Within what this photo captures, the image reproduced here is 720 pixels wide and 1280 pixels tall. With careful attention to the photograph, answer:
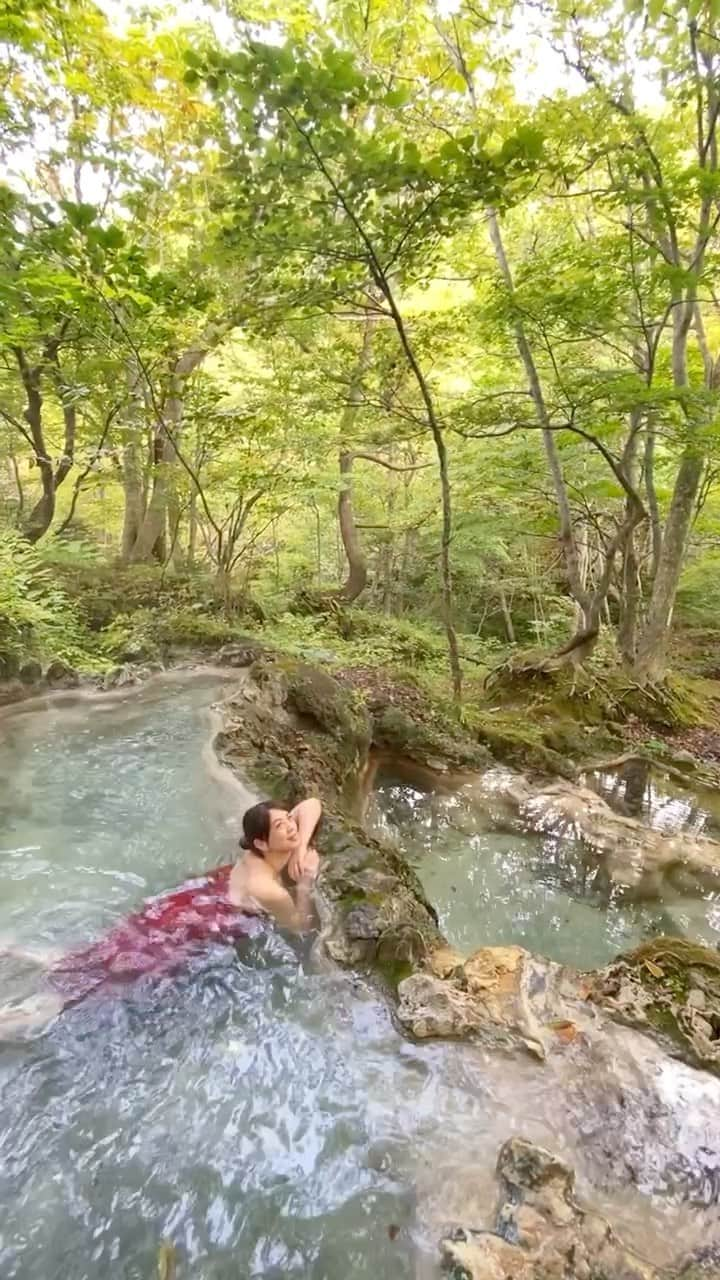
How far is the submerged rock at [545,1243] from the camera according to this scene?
1.71 meters

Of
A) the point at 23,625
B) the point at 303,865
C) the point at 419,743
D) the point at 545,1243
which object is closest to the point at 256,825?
the point at 303,865

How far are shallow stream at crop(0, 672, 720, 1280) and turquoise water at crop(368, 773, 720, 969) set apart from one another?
2.09 metres

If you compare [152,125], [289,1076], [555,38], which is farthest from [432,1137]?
[152,125]

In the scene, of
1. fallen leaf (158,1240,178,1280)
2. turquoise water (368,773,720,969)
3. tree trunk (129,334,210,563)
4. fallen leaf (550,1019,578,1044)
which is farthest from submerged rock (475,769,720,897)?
tree trunk (129,334,210,563)

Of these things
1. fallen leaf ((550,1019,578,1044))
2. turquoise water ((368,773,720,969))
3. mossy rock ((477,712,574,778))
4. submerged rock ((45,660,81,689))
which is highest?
submerged rock ((45,660,81,689))

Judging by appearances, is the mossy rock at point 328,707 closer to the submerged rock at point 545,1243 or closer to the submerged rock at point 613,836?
the submerged rock at point 613,836

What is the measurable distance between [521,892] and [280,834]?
2.85 metres

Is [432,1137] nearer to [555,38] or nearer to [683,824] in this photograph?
[683,824]

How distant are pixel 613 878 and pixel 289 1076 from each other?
395 cm

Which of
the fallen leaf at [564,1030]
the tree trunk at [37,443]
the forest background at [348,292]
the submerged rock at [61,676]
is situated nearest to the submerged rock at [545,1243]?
the fallen leaf at [564,1030]

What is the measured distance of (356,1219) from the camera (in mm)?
1924

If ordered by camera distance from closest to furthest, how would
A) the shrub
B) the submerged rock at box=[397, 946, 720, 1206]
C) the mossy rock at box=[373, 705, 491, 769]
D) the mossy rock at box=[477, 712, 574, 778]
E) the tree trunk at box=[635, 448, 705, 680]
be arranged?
the submerged rock at box=[397, 946, 720, 1206], the shrub, the mossy rock at box=[373, 705, 491, 769], the mossy rock at box=[477, 712, 574, 778], the tree trunk at box=[635, 448, 705, 680]

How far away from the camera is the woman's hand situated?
11.2 ft

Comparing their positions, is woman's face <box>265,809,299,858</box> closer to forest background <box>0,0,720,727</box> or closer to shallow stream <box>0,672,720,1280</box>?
shallow stream <box>0,672,720,1280</box>
